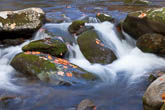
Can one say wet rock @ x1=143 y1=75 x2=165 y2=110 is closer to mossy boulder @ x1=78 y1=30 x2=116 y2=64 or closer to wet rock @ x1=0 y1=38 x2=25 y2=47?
mossy boulder @ x1=78 y1=30 x2=116 y2=64

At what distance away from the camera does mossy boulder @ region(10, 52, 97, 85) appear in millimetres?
5889

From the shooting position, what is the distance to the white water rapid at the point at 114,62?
21.6 ft

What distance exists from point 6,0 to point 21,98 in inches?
493

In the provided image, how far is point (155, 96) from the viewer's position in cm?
407

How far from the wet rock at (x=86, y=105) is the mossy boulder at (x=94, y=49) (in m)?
2.42

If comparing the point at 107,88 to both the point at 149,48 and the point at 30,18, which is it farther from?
the point at 30,18

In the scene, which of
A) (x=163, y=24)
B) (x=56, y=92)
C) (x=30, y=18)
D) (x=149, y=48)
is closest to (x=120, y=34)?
(x=149, y=48)

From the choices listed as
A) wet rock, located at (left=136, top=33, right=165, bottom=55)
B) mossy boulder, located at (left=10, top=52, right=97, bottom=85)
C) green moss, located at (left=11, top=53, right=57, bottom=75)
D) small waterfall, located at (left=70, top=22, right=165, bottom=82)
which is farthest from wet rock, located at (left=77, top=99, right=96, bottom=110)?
wet rock, located at (left=136, top=33, right=165, bottom=55)

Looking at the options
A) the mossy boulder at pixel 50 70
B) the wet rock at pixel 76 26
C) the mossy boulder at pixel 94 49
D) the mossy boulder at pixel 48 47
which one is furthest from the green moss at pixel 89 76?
the wet rock at pixel 76 26

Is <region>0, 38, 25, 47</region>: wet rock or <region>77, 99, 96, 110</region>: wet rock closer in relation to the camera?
<region>77, 99, 96, 110</region>: wet rock

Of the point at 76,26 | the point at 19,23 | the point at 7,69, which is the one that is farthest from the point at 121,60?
the point at 19,23

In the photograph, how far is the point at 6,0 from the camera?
15992 millimetres

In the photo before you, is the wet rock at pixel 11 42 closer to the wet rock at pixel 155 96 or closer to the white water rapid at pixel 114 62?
the white water rapid at pixel 114 62

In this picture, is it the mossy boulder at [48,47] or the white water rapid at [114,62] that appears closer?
the white water rapid at [114,62]
